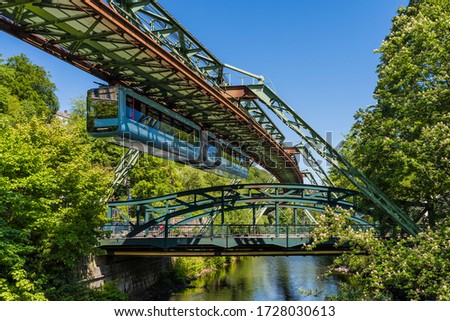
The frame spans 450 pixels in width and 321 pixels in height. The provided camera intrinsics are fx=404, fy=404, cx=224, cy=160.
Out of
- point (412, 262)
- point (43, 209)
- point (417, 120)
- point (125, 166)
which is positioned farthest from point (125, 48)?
point (125, 166)

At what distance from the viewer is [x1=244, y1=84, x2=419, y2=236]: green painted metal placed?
14.2m

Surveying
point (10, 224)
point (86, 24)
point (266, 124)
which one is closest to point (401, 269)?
point (86, 24)

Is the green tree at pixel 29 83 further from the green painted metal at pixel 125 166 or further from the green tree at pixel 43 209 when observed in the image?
the green tree at pixel 43 209

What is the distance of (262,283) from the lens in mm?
32312

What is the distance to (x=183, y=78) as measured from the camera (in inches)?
658

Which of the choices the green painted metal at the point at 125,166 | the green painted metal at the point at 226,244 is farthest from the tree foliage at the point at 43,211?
the green painted metal at the point at 125,166

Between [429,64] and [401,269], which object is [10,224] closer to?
[401,269]

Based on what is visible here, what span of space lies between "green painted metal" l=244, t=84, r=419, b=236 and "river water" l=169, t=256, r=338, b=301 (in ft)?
24.3

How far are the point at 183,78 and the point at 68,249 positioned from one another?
8.61 meters

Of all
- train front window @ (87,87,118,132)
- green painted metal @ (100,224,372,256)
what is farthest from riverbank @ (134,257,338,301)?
train front window @ (87,87,118,132)

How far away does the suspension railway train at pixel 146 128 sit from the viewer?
1711 centimetres

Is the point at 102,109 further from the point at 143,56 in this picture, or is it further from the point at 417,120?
the point at 417,120

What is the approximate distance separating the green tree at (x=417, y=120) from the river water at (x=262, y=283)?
9.64 meters

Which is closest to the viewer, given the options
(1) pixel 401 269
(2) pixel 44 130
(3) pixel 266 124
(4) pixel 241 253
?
(1) pixel 401 269
